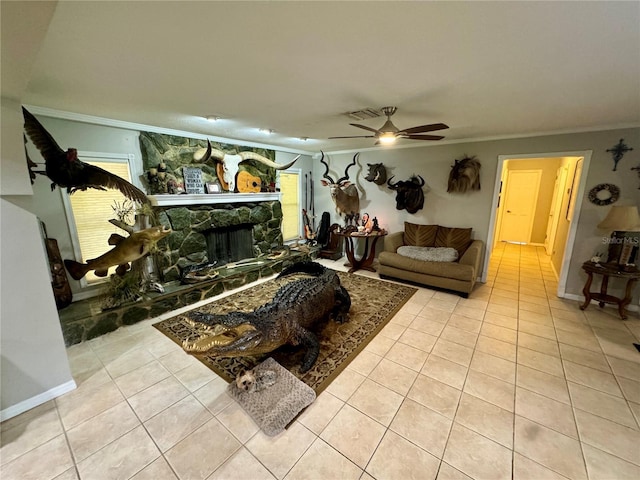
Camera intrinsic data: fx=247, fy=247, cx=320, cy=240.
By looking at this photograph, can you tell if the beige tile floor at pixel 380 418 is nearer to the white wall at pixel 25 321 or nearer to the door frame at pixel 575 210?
the white wall at pixel 25 321

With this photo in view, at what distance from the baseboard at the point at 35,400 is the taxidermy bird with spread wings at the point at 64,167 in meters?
1.73

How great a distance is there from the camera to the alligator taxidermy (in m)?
1.93

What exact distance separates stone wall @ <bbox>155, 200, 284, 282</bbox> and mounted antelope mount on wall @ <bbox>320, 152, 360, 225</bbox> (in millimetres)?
1512

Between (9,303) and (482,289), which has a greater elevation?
(9,303)

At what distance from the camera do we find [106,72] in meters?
1.78

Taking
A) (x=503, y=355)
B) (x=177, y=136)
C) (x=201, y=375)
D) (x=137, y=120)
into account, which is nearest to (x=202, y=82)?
(x=137, y=120)

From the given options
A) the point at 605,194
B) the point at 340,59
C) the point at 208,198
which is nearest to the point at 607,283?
the point at 605,194

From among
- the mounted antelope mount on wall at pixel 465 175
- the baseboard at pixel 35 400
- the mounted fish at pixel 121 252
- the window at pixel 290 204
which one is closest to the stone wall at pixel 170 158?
the mounted fish at pixel 121 252

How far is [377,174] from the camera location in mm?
5066

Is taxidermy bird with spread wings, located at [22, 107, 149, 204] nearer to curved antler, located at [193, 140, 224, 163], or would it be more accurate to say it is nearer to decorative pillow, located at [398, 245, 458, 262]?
curved antler, located at [193, 140, 224, 163]

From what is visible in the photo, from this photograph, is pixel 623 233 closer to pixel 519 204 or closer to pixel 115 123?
pixel 519 204

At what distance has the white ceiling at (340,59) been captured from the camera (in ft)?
3.82

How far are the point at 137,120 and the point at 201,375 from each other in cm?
306

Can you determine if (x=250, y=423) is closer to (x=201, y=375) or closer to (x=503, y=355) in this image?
(x=201, y=375)
